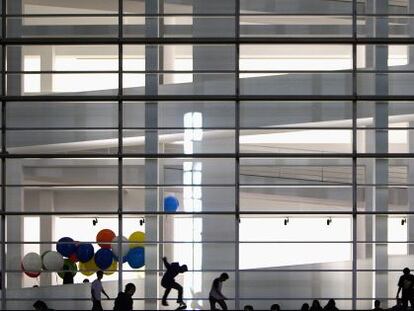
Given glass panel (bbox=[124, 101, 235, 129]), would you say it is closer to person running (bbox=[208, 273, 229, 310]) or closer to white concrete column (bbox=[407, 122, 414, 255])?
person running (bbox=[208, 273, 229, 310])

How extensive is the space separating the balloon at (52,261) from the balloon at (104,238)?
769 mm

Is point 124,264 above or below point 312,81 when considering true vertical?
below

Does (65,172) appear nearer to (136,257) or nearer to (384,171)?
(136,257)

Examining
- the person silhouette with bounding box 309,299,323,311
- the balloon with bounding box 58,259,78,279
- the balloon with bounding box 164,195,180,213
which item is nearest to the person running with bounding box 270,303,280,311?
the person silhouette with bounding box 309,299,323,311

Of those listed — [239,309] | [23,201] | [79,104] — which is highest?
[79,104]

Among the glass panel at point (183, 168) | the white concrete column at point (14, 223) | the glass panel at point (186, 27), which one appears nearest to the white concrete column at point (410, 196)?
the glass panel at point (183, 168)

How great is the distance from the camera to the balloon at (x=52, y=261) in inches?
891

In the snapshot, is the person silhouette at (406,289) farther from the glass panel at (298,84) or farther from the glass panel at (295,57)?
the glass panel at (295,57)

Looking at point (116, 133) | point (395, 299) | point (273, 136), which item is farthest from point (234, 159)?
point (395, 299)

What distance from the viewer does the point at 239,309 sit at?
22672mm

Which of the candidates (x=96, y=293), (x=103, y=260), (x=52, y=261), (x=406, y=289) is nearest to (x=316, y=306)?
(x=406, y=289)

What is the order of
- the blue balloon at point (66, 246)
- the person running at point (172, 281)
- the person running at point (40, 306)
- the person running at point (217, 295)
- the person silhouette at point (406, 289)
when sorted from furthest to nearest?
the blue balloon at point (66, 246) < the person running at point (172, 281) < the person running at point (217, 295) < the person silhouette at point (406, 289) < the person running at point (40, 306)

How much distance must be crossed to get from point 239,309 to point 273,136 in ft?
10.7

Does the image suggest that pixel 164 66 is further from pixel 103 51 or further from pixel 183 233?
pixel 183 233
